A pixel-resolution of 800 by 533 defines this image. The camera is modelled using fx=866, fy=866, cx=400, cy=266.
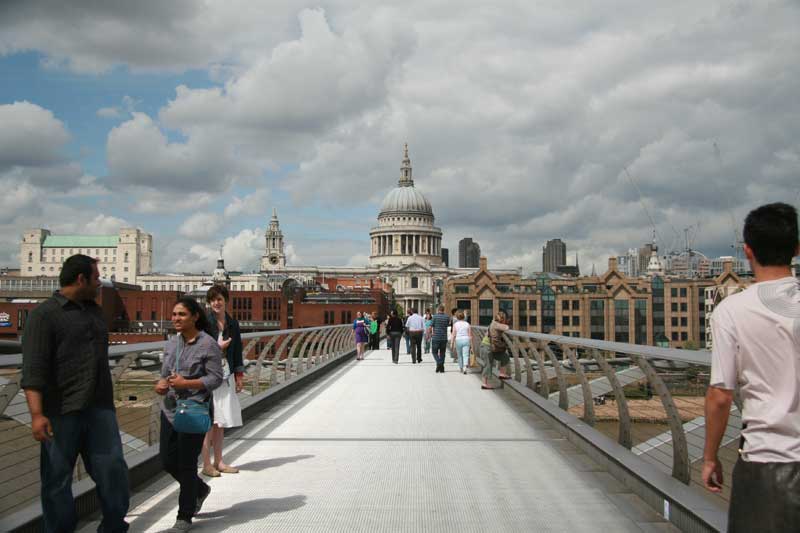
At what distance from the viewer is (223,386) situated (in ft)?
26.9

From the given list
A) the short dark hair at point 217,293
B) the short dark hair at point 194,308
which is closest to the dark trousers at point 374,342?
Result: the short dark hair at point 217,293

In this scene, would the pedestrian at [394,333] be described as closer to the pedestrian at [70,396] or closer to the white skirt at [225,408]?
the white skirt at [225,408]

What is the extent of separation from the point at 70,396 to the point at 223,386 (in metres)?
3.24

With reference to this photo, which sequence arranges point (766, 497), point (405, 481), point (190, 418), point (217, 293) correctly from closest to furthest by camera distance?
point (766, 497) < point (190, 418) < point (405, 481) < point (217, 293)

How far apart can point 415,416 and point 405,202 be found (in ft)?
613

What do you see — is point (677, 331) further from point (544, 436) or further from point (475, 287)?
point (544, 436)

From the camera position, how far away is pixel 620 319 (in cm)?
12238

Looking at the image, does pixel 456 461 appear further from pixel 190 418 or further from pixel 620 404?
pixel 190 418

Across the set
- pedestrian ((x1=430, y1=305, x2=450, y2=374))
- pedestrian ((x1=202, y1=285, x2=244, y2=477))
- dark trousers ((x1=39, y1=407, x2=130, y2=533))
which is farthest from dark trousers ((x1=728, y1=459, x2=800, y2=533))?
pedestrian ((x1=430, y1=305, x2=450, y2=374))

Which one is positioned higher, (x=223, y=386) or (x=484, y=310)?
(x=484, y=310)

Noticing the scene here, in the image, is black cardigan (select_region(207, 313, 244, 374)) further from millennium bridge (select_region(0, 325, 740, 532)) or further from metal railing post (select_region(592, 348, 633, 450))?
metal railing post (select_region(592, 348, 633, 450))

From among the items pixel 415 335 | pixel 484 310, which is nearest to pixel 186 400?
pixel 415 335

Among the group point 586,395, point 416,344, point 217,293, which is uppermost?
point 217,293

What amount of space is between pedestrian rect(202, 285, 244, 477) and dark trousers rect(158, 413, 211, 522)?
5.44 ft
